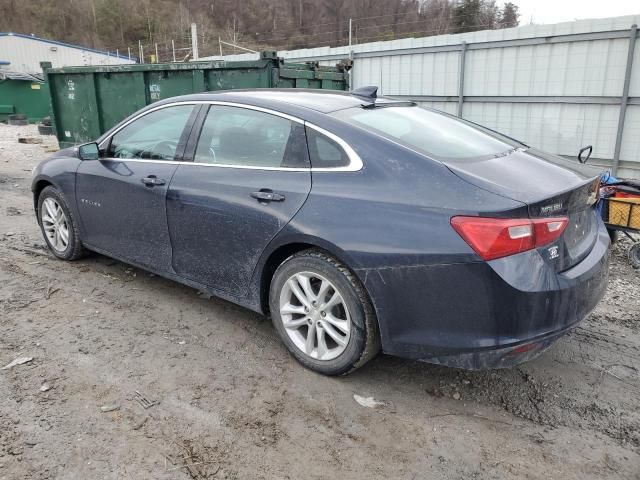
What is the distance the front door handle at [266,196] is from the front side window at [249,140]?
0.60ft

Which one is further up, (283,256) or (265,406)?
(283,256)

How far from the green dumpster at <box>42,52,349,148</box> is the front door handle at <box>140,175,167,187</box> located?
3.86m

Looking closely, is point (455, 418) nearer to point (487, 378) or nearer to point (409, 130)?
point (487, 378)

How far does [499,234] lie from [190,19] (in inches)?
3123

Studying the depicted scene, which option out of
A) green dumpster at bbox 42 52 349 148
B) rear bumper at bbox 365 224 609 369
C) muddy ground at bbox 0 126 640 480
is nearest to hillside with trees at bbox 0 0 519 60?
green dumpster at bbox 42 52 349 148

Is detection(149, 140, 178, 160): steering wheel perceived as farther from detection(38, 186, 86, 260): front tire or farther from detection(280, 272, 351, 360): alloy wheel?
detection(280, 272, 351, 360): alloy wheel

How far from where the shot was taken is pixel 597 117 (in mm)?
8633

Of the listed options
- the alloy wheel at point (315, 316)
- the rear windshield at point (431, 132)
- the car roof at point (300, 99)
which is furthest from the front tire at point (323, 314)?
the car roof at point (300, 99)

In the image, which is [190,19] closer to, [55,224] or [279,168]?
[55,224]

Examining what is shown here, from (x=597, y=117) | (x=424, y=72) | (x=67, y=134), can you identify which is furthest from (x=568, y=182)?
(x=67, y=134)

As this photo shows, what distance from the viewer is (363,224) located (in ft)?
8.96

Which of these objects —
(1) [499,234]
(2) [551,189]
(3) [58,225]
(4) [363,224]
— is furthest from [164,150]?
(2) [551,189]

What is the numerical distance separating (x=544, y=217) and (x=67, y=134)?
443 inches

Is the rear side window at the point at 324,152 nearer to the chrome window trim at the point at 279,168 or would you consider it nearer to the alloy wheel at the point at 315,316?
the chrome window trim at the point at 279,168
